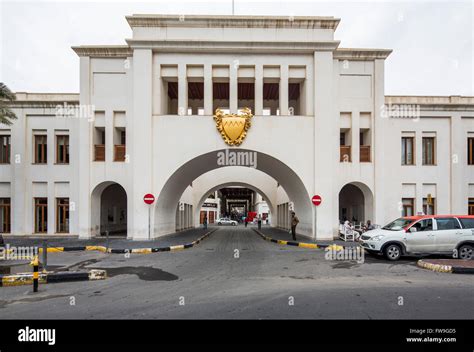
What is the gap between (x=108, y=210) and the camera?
2319 centimetres

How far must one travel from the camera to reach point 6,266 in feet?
35.1

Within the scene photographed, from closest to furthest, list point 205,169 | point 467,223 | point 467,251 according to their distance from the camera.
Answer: point 467,251 < point 467,223 < point 205,169

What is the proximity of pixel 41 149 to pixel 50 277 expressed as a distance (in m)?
13.9

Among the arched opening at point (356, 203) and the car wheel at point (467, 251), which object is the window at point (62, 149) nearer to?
the arched opening at point (356, 203)

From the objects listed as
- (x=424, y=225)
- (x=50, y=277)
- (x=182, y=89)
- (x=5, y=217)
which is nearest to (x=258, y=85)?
(x=182, y=89)

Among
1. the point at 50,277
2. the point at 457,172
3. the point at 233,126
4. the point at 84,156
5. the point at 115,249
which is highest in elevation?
the point at 233,126

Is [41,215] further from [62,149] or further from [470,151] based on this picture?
[470,151]

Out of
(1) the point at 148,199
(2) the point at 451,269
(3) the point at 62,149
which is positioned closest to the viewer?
(2) the point at 451,269

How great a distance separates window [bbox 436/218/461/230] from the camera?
1185 centimetres

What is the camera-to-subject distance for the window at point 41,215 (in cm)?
1973

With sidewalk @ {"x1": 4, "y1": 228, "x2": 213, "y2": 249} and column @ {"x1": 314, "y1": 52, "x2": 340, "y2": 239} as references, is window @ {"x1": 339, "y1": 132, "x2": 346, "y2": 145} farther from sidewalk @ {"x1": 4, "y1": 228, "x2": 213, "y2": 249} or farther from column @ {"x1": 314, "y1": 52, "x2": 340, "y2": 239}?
sidewalk @ {"x1": 4, "y1": 228, "x2": 213, "y2": 249}

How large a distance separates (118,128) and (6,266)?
32.7 feet

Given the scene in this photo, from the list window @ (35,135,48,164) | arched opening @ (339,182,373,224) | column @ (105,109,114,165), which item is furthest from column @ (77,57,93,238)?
arched opening @ (339,182,373,224)

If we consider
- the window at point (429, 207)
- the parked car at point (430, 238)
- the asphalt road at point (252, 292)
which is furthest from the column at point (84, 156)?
the window at point (429, 207)
